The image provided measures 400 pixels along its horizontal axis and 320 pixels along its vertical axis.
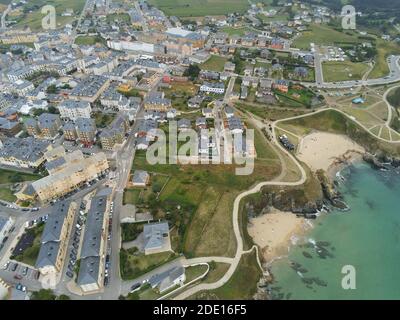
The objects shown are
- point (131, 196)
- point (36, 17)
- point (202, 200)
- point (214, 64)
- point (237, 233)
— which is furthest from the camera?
point (36, 17)

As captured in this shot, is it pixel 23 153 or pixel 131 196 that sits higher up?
pixel 23 153

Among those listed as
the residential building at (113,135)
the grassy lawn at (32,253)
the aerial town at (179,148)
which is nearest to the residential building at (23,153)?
the aerial town at (179,148)

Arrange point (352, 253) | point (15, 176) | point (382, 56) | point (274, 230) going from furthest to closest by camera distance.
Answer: point (382, 56)
point (15, 176)
point (274, 230)
point (352, 253)

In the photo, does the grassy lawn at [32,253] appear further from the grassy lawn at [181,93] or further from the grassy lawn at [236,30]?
the grassy lawn at [236,30]

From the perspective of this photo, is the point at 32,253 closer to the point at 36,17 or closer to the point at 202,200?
the point at 202,200

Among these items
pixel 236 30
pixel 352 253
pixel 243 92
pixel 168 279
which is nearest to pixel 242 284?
pixel 168 279

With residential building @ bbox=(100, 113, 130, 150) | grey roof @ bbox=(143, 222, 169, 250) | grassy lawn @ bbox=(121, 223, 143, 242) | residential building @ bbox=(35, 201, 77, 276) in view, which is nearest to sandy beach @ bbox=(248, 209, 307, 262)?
grey roof @ bbox=(143, 222, 169, 250)

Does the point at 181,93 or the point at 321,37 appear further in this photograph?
the point at 321,37

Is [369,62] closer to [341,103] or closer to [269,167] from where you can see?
[341,103]
